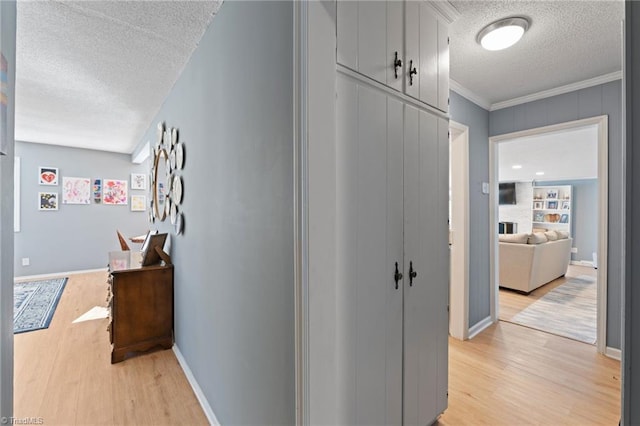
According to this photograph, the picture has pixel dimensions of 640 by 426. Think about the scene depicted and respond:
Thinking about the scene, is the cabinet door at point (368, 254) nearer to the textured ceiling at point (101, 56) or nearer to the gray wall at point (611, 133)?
the textured ceiling at point (101, 56)

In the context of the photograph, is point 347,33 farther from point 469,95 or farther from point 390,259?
point 469,95

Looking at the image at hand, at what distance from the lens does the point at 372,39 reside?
1223 mm

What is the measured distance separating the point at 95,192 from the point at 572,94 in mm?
7271

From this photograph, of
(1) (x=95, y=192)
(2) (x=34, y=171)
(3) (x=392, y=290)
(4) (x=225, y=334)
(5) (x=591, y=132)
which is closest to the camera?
(3) (x=392, y=290)

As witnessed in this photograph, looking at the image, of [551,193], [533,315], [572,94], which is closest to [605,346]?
[533,315]

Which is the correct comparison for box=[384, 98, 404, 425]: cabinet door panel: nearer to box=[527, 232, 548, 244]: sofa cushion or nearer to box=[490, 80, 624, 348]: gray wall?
box=[490, 80, 624, 348]: gray wall

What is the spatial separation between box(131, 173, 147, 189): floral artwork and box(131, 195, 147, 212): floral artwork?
0.21m

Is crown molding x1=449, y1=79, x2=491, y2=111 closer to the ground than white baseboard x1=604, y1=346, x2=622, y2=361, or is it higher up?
higher up

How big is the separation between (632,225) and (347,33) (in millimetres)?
1064

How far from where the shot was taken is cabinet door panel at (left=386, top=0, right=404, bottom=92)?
4.28ft

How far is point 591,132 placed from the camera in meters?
3.89

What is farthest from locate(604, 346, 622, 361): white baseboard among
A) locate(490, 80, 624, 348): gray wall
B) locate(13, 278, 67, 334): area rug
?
locate(13, 278, 67, 334): area rug

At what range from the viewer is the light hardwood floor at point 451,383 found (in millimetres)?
1752

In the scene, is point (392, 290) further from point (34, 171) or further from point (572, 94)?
point (34, 171)
